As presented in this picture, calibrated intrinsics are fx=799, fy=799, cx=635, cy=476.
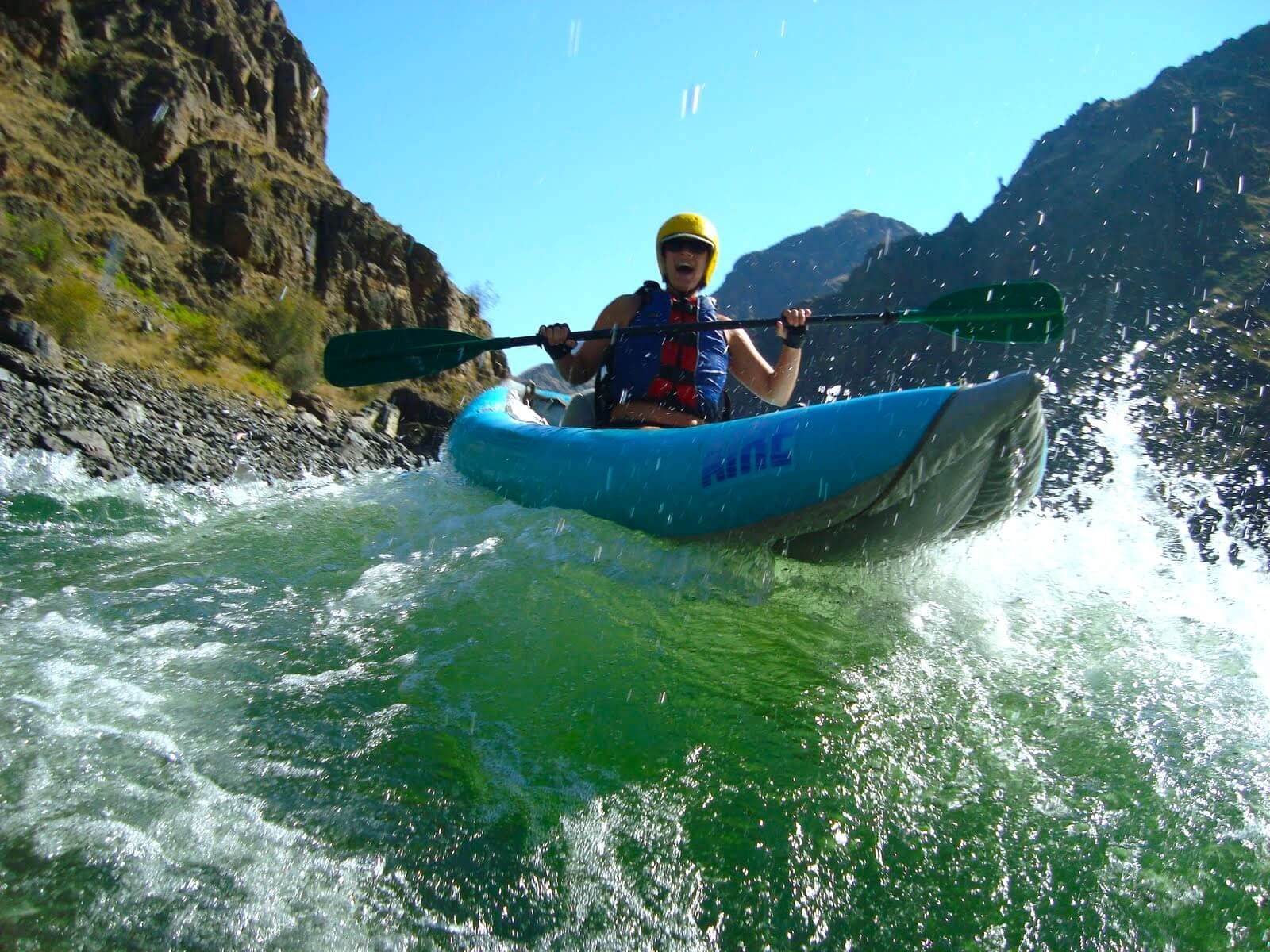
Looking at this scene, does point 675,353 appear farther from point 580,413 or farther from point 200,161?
point 200,161

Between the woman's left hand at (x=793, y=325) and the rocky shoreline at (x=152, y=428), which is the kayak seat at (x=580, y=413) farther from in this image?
the rocky shoreline at (x=152, y=428)

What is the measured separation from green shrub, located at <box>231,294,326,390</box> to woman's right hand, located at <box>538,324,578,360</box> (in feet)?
55.7

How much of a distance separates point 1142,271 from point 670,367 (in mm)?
56794

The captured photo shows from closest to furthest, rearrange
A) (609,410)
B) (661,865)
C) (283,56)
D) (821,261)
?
(661,865)
(609,410)
(283,56)
(821,261)

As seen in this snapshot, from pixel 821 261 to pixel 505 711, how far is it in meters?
174

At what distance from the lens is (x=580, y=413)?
16.0 feet

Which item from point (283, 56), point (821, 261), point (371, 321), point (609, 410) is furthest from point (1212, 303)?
point (821, 261)

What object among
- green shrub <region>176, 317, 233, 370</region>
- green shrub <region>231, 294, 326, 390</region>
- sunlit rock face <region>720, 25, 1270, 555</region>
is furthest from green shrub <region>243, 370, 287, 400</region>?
sunlit rock face <region>720, 25, 1270, 555</region>

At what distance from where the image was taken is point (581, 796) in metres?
1.61

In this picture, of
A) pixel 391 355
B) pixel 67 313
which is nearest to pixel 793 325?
pixel 391 355

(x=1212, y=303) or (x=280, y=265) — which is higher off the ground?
(x=1212, y=303)

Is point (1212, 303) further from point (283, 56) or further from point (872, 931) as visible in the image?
point (872, 931)

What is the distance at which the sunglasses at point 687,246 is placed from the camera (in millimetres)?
4629

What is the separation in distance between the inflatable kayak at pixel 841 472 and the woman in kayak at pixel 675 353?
730mm
